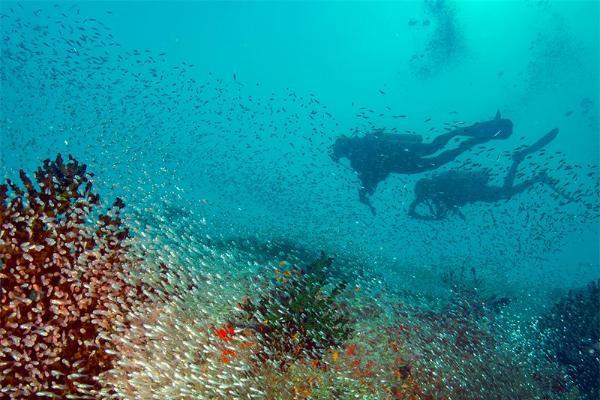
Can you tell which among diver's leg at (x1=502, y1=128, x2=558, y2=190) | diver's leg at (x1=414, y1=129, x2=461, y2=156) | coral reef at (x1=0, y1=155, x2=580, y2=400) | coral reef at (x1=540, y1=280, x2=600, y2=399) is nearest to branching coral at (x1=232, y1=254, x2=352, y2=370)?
coral reef at (x1=0, y1=155, x2=580, y2=400)

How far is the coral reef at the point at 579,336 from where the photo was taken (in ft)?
44.9

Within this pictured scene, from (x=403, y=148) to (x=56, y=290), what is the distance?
16462mm

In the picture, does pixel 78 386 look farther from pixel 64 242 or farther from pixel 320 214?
pixel 320 214

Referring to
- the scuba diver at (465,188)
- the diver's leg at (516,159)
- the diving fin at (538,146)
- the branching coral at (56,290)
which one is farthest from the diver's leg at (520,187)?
the branching coral at (56,290)

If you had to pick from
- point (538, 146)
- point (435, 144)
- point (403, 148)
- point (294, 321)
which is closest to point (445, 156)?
point (435, 144)

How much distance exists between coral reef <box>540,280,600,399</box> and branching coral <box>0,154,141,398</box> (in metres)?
15.4

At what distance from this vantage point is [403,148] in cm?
1920

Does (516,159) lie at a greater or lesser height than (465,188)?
greater

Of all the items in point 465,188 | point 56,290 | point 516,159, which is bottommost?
point 56,290

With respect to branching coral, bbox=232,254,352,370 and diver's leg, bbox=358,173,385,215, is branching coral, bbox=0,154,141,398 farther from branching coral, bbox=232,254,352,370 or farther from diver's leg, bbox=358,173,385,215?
diver's leg, bbox=358,173,385,215

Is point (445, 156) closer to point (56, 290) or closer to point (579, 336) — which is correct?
point (579, 336)

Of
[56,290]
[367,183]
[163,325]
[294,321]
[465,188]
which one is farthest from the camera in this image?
[367,183]

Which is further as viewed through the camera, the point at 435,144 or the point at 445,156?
the point at 445,156

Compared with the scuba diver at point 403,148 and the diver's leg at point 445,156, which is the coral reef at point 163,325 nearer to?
the scuba diver at point 403,148
